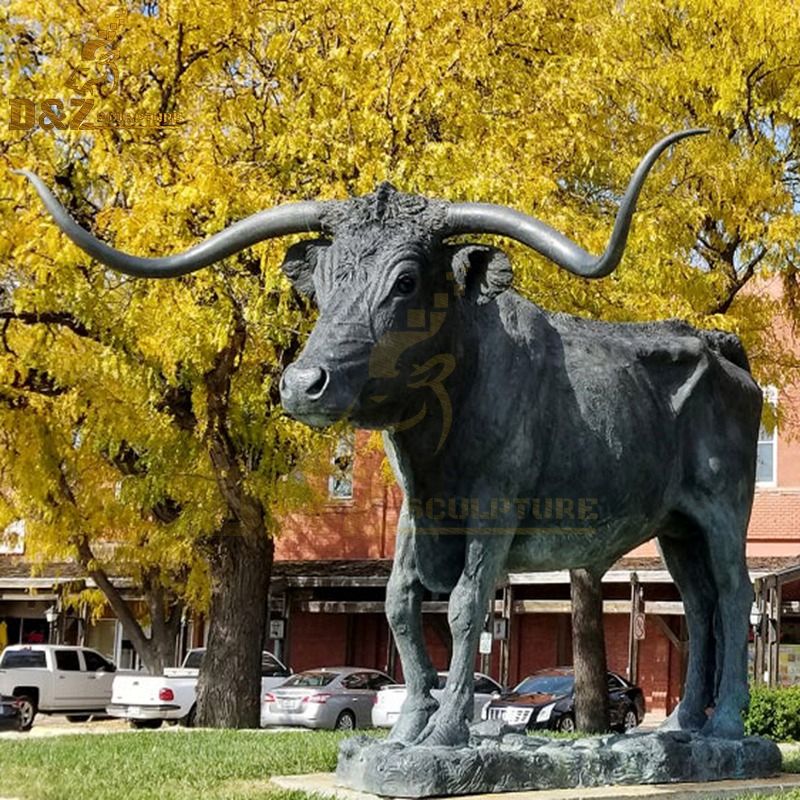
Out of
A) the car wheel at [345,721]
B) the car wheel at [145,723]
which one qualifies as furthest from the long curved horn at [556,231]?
the car wheel at [145,723]

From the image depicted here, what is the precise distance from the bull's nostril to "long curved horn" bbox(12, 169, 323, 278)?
41.5 inches

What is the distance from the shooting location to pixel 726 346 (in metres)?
8.12

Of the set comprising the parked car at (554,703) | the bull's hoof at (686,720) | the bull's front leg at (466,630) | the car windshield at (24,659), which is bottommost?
the parked car at (554,703)

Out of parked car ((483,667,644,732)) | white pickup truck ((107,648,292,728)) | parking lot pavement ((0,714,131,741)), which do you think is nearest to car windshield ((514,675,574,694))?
parked car ((483,667,644,732))

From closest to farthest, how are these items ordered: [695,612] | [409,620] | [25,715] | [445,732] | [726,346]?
[445,732] < [409,620] < [695,612] < [726,346] < [25,715]

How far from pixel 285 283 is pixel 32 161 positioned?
3.27 metres

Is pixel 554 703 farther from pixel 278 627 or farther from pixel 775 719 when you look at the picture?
pixel 278 627

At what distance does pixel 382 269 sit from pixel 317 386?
0.77m

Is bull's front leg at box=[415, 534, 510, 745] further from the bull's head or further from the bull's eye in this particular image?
the bull's eye

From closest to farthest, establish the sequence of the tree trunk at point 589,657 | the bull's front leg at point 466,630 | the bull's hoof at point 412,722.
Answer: the bull's front leg at point 466,630 → the bull's hoof at point 412,722 → the tree trunk at point 589,657

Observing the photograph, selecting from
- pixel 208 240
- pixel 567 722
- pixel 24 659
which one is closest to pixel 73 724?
pixel 24 659

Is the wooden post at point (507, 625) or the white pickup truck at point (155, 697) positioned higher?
the wooden post at point (507, 625)

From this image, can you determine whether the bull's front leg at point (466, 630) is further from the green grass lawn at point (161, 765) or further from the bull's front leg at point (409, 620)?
the green grass lawn at point (161, 765)

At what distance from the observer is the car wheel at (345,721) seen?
2606 centimetres
